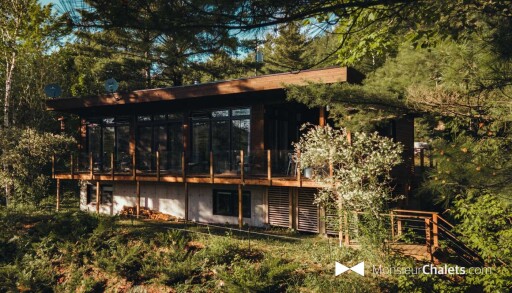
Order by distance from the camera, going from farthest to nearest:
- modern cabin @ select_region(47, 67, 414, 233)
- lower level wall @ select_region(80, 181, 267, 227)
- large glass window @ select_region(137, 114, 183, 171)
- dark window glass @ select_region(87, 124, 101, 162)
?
dark window glass @ select_region(87, 124, 101, 162), large glass window @ select_region(137, 114, 183, 171), lower level wall @ select_region(80, 181, 267, 227), modern cabin @ select_region(47, 67, 414, 233)

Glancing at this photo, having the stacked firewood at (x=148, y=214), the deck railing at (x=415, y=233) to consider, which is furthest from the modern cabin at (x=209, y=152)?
the deck railing at (x=415, y=233)

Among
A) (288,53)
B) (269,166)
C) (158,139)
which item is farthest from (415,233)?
(288,53)

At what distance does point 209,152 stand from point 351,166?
724cm

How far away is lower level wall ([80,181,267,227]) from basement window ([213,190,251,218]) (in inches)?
6.3

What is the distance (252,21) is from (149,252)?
8.91 m

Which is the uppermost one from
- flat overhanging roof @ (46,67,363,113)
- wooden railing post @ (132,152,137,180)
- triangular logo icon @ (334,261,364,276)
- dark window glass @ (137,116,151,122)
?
flat overhanging roof @ (46,67,363,113)

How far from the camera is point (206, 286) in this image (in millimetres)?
10227

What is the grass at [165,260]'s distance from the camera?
31.7 feet

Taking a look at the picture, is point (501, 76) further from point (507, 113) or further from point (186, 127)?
point (186, 127)

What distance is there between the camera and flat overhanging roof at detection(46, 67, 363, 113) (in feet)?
40.1

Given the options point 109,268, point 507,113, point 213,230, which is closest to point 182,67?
point 213,230

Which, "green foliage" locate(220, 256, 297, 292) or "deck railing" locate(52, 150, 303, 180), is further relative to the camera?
"deck railing" locate(52, 150, 303, 180)

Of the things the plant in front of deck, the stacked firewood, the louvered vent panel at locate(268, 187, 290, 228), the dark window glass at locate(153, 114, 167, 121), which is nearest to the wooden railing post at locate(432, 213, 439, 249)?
the plant in front of deck

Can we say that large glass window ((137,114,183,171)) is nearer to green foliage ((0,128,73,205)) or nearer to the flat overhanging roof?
the flat overhanging roof
